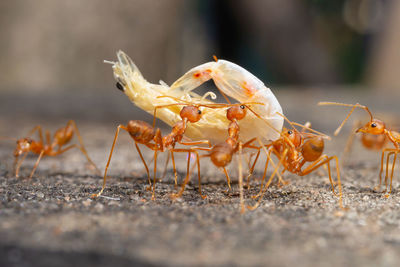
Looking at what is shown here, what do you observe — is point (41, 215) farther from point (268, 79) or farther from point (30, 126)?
point (268, 79)

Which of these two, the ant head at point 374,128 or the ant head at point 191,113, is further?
the ant head at point 374,128

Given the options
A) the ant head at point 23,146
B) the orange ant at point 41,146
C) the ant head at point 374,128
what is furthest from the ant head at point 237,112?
the ant head at point 23,146

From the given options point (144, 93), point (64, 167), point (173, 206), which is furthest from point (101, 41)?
point (173, 206)

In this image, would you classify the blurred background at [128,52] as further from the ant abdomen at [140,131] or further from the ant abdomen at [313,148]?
the ant abdomen at [140,131]

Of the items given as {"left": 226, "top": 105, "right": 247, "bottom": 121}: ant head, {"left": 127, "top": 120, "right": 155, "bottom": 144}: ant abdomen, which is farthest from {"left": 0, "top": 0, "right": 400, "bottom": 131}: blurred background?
{"left": 127, "top": 120, "right": 155, "bottom": 144}: ant abdomen

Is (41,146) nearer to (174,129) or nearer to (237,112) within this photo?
(174,129)

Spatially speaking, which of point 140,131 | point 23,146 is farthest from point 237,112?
point 23,146
